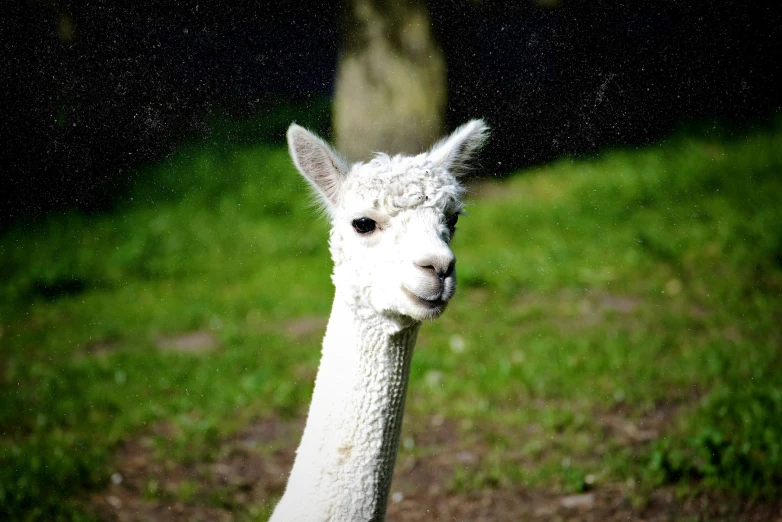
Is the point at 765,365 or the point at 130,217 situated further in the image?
the point at 130,217

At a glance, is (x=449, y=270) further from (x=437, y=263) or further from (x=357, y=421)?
(x=357, y=421)

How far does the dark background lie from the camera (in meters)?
6.29

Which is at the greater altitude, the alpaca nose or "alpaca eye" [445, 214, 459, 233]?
"alpaca eye" [445, 214, 459, 233]

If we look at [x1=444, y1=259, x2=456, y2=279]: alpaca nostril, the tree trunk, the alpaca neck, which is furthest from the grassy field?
[x1=444, y1=259, x2=456, y2=279]: alpaca nostril

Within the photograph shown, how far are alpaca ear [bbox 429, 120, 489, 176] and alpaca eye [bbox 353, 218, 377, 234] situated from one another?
1.37 ft

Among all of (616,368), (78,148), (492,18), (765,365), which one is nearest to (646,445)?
(616,368)

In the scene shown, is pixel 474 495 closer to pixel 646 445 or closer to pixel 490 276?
pixel 646 445

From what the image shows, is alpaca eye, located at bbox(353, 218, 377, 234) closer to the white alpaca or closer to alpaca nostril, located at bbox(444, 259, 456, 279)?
the white alpaca

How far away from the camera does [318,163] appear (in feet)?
8.60

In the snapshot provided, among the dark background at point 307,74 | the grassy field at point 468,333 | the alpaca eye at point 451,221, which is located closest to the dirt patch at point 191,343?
the grassy field at point 468,333

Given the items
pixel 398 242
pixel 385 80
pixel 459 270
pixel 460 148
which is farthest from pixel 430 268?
pixel 385 80

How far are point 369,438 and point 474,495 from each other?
181 cm

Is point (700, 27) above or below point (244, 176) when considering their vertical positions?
above

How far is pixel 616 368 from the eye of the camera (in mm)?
5402
